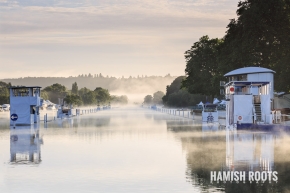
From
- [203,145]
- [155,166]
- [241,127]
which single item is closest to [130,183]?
[155,166]

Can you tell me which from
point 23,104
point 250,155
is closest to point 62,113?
point 23,104

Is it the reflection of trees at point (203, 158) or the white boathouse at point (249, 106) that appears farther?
the white boathouse at point (249, 106)

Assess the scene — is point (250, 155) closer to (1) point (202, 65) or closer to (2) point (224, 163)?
(2) point (224, 163)

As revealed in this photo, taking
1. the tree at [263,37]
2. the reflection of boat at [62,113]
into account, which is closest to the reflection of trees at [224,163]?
the tree at [263,37]

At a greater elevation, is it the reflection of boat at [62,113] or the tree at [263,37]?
the tree at [263,37]

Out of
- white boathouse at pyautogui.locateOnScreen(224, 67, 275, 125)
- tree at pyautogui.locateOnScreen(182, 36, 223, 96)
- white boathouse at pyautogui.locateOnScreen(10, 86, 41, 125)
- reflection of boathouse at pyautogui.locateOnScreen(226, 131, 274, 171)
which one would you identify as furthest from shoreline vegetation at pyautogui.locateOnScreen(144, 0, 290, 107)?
reflection of boathouse at pyautogui.locateOnScreen(226, 131, 274, 171)

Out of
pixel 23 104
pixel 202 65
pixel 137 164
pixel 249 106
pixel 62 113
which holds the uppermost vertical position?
pixel 202 65

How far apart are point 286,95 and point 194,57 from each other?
29.4m

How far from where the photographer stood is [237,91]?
62.8 metres

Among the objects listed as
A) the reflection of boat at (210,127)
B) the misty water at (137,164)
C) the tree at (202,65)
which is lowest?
the misty water at (137,164)

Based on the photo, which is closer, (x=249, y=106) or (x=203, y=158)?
(x=203, y=158)

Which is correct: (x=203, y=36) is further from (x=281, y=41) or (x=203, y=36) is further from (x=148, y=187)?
(x=148, y=187)

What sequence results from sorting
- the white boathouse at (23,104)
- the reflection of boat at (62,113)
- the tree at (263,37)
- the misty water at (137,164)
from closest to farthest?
the misty water at (137,164) < the white boathouse at (23,104) < the tree at (263,37) < the reflection of boat at (62,113)

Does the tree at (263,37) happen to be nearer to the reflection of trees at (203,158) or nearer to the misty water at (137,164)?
the reflection of trees at (203,158)
